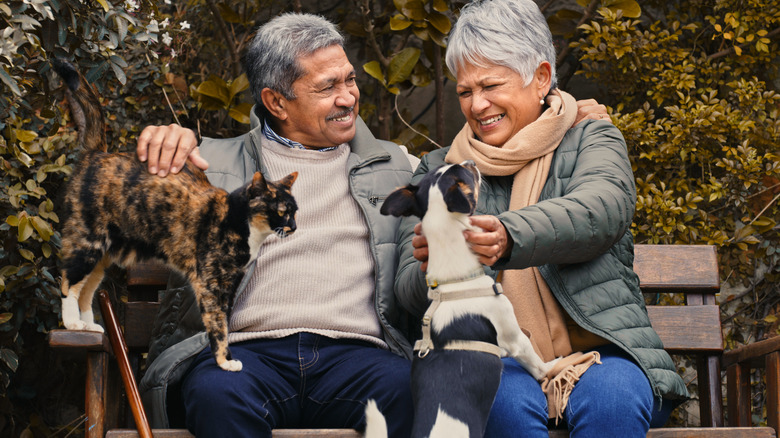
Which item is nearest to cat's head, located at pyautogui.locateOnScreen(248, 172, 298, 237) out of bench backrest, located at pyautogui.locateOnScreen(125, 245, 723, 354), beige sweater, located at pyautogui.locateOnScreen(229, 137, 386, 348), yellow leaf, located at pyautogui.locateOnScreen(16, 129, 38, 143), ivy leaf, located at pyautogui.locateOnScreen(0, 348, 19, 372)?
beige sweater, located at pyautogui.locateOnScreen(229, 137, 386, 348)

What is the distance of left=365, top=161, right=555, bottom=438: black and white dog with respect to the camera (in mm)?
2107

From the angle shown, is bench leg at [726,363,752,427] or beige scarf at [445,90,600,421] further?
bench leg at [726,363,752,427]

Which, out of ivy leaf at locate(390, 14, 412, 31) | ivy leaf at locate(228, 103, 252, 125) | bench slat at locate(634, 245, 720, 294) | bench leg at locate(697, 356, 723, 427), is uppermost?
ivy leaf at locate(390, 14, 412, 31)

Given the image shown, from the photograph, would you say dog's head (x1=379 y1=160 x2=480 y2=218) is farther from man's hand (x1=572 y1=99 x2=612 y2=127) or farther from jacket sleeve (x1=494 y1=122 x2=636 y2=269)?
man's hand (x1=572 y1=99 x2=612 y2=127)

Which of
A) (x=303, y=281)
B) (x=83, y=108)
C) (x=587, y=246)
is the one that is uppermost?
(x=83, y=108)

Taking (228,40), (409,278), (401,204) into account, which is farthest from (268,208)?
(228,40)

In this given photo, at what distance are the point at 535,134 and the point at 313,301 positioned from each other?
928mm

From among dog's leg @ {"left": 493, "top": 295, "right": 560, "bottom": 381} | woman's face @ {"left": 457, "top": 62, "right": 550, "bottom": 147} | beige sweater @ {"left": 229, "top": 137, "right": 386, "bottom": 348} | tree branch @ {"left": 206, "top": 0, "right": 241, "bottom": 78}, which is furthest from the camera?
tree branch @ {"left": 206, "top": 0, "right": 241, "bottom": 78}

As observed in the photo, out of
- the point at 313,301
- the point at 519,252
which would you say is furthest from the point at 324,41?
the point at 519,252

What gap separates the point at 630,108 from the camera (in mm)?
4516

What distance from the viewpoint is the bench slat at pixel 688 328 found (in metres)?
3.13

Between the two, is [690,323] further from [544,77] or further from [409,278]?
[409,278]

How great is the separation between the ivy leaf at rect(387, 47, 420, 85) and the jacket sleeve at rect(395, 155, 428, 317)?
163 cm

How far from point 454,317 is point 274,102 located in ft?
4.24
